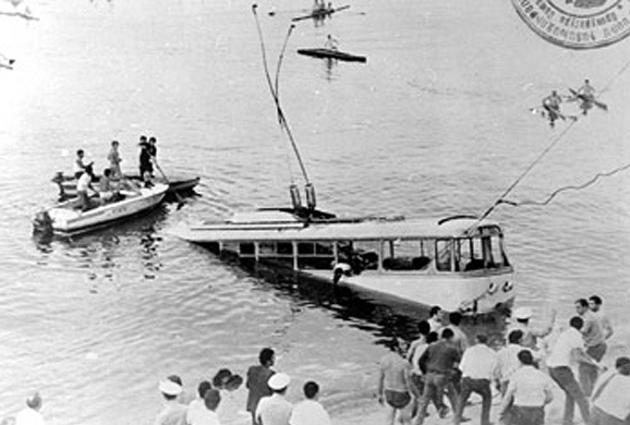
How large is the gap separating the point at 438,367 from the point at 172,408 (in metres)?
1.03

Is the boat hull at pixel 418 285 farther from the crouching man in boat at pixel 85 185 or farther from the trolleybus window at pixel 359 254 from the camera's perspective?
the crouching man in boat at pixel 85 185

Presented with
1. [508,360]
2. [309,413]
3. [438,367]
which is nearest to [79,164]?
[309,413]

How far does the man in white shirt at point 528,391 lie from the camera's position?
337 centimetres

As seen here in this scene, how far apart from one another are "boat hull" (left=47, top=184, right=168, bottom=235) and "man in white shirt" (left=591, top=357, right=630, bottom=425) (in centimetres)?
231

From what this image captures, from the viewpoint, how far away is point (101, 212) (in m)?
5.05

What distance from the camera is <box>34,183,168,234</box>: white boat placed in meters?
4.61

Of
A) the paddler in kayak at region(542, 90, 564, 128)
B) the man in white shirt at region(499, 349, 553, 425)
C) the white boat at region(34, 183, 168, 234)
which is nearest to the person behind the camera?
the man in white shirt at region(499, 349, 553, 425)

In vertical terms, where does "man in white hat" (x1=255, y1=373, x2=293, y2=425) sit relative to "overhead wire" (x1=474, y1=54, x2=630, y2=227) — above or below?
below

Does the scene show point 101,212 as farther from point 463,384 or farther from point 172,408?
point 463,384

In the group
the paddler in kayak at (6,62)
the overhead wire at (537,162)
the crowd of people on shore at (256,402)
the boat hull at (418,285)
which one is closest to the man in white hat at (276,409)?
the crowd of people on shore at (256,402)

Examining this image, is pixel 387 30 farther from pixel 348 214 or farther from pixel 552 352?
pixel 552 352

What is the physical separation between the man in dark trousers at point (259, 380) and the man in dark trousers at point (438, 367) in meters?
0.61

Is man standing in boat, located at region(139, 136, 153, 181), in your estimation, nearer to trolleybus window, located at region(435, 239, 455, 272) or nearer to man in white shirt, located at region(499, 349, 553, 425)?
trolleybus window, located at region(435, 239, 455, 272)

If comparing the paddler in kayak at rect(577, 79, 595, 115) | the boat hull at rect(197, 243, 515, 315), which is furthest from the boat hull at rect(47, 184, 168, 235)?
the paddler in kayak at rect(577, 79, 595, 115)
